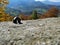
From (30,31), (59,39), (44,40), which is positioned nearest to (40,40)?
(44,40)

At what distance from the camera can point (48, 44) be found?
192 inches

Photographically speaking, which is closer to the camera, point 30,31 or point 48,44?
point 48,44

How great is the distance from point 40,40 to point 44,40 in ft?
0.30

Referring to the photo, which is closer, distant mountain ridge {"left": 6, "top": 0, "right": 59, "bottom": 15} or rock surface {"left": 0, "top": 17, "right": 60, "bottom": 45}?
rock surface {"left": 0, "top": 17, "right": 60, "bottom": 45}

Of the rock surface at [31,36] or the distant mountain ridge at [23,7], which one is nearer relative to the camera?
the rock surface at [31,36]

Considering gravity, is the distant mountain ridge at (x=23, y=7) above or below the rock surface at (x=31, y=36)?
below

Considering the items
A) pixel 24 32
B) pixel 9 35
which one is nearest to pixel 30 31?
pixel 24 32

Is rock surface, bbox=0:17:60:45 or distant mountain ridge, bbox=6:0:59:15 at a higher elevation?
rock surface, bbox=0:17:60:45

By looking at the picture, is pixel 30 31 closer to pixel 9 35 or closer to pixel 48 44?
pixel 9 35

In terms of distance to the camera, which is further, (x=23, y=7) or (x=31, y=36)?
(x=23, y=7)

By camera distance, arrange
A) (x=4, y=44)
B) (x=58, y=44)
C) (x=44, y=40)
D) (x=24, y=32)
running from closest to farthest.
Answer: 1. (x=58, y=44)
2. (x=44, y=40)
3. (x=4, y=44)
4. (x=24, y=32)

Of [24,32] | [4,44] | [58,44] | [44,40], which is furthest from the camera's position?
[24,32]

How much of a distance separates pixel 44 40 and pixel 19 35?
2.55 ft

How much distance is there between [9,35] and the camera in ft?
19.1
